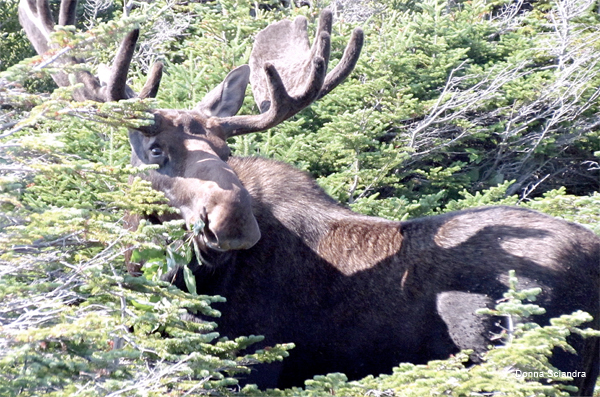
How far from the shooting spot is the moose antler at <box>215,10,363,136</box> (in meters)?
5.12

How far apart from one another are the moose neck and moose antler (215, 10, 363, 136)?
39 cm

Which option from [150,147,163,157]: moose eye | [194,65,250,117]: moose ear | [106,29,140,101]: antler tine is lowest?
[150,147,163,157]: moose eye

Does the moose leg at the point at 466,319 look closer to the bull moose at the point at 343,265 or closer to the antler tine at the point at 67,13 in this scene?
the bull moose at the point at 343,265

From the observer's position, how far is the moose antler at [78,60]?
4660 mm

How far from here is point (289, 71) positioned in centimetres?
619

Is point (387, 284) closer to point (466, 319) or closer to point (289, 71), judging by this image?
point (466, 319)

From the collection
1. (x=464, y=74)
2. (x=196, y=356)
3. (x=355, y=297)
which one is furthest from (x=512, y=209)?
(x=464, y=74)

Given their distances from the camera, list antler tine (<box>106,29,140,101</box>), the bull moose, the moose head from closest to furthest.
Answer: the moose head < antler tine (<box>106,29,140,101</box>) < the bull moose

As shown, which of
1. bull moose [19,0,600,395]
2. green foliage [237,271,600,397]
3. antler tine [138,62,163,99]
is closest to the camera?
green foliage [237,271,600,397]

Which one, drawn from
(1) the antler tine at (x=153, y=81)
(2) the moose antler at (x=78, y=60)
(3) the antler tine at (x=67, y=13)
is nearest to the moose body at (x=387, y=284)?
(1) the antler tine at (x=153, y=81)

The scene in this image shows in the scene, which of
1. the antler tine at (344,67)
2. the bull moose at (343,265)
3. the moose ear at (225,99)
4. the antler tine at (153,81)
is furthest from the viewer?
the moose ear at (225,99)

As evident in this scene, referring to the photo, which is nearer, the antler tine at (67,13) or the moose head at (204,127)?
the moose head at (204,127)

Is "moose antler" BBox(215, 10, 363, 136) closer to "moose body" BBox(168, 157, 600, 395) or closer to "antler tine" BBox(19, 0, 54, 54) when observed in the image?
"moose body" BBox(168, 157, 600, 395)

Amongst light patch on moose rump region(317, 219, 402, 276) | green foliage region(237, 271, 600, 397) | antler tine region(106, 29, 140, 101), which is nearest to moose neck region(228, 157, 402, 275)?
light patch on moose rump region(317, 219, 402, 276)
